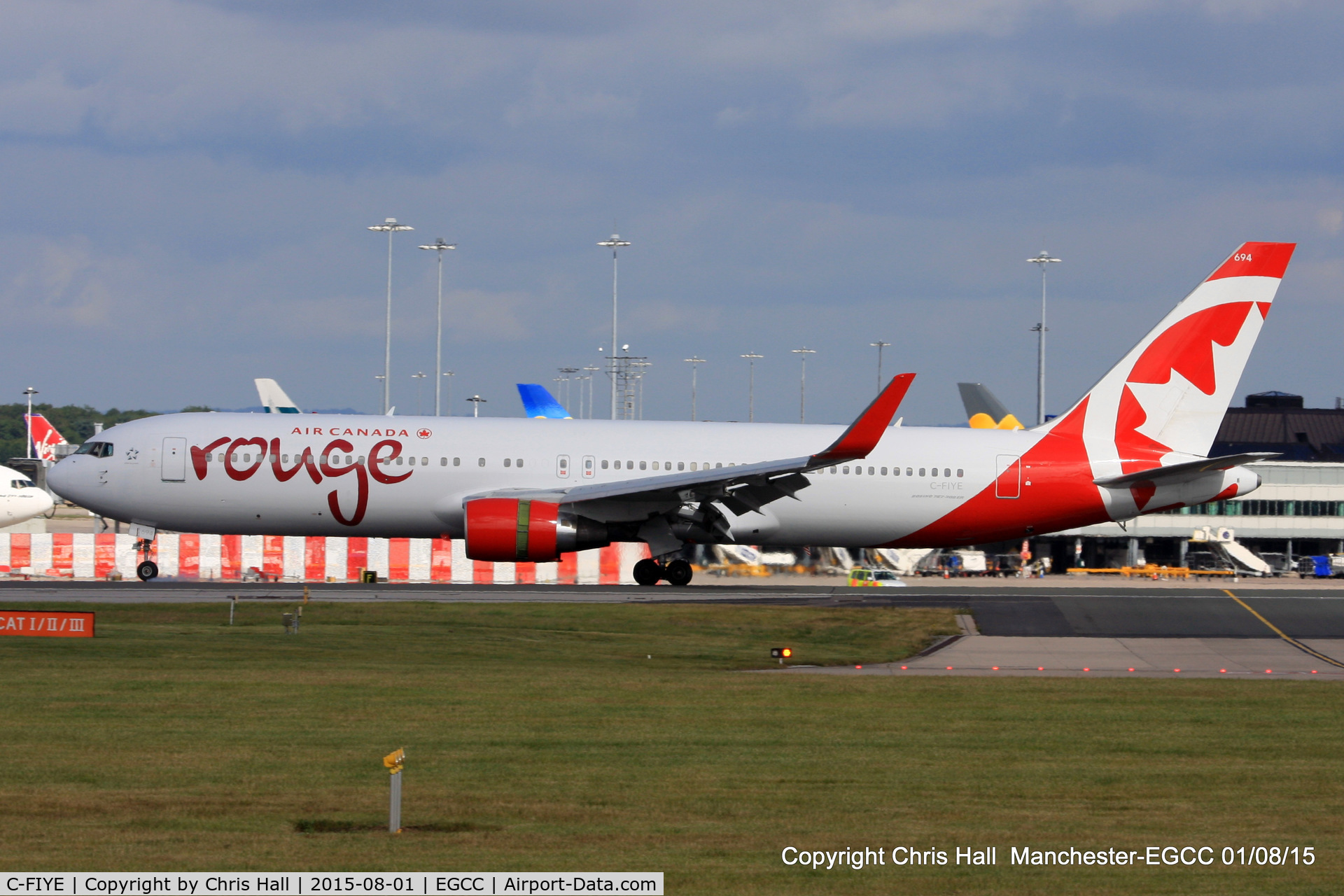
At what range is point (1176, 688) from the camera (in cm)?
2211

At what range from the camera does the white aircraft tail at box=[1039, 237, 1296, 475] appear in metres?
39.5

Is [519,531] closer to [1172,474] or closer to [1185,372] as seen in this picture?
[1172,474]

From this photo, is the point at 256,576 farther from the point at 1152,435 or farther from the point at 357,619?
the point at 1152,435

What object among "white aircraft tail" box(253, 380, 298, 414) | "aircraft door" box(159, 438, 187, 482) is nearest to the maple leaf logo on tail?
"aircraft door" box(159, 438, 187, 482)

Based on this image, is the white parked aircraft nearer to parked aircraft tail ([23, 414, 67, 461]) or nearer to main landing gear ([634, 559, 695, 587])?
main landing gear ([634, 559, 695, 587])

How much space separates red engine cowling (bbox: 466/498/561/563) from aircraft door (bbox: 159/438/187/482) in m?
8.15

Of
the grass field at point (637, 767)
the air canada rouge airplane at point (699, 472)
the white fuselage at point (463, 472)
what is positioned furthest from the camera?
the white fuselage at point (463, 472)

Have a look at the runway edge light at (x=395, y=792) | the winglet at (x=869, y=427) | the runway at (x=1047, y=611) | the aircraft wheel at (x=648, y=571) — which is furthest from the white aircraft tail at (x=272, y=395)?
the runway edge light at (x=395, y=792)

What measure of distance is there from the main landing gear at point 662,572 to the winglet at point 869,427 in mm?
7518

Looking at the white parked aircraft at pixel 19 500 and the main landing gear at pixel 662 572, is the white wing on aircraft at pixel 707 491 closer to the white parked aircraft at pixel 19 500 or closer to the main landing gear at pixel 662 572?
the main landing gear at pixel 662 572

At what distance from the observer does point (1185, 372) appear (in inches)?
1558

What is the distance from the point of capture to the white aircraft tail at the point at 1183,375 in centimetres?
3947

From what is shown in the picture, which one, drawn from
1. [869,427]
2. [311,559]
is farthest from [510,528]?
[311,559]

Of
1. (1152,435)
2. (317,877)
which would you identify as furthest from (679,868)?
(1152,435)
